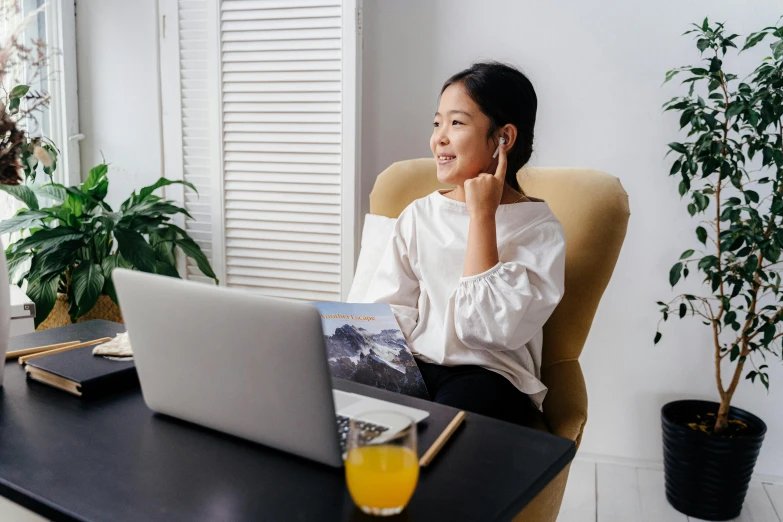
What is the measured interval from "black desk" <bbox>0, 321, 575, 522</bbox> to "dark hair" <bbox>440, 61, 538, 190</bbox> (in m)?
0.72

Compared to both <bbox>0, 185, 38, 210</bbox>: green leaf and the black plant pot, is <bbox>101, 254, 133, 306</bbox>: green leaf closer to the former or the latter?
<bbox>0, 185, 38, 210</bbox>: green leaf

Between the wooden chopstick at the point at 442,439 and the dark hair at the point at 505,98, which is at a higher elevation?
the dark hair at the point at 505,98

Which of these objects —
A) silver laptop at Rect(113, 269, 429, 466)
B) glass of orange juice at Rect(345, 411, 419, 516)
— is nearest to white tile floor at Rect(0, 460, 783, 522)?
silver laptop at Rect(113, 269, 429, 466)

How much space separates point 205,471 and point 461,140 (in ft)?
2.95

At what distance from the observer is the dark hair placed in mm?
1399

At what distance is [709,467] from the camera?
1.95 meters

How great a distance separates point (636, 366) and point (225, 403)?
1.81 meters

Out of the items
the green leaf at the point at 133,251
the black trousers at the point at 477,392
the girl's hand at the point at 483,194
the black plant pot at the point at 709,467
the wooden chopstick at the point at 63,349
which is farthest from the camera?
the green leaf at the point at 133,251

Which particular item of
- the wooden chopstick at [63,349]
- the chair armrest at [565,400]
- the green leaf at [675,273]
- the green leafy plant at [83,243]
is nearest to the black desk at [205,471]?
the wooden chopstick at [63,349]

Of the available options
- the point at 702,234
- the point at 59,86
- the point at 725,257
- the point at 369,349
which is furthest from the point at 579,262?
the point at 59,86

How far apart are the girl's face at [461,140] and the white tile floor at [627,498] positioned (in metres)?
1.14

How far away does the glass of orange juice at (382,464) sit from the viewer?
62 centimetres

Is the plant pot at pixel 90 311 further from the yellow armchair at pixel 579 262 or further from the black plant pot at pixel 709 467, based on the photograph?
the black plant pot at pixel 709 467

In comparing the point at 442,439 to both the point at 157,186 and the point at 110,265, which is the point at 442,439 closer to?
the point at 110,265
